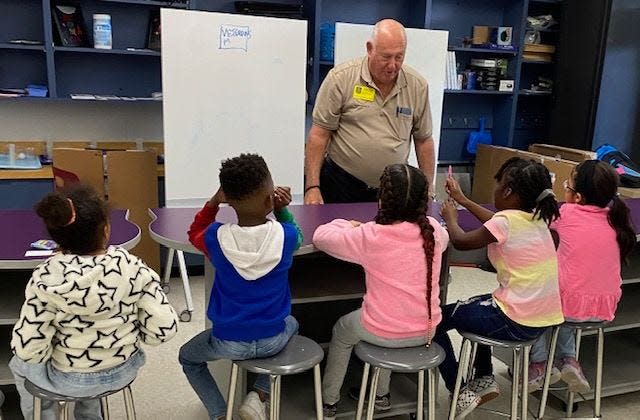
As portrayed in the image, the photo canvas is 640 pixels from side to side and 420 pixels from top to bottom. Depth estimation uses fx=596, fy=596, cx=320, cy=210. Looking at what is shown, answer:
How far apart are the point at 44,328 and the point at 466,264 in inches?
62.0

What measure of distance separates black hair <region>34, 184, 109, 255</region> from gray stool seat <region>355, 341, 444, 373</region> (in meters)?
0.85

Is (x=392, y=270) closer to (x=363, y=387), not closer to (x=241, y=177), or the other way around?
(x=363, y=387)

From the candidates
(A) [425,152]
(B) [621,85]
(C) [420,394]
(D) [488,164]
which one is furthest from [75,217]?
(B) [621,85]

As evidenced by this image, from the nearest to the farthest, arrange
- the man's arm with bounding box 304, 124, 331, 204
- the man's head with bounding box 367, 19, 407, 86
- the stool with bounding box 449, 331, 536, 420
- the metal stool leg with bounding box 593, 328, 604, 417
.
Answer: the stool with bounding box 449, 331, 536, 420, the metal stool leg with bounding box 593, 328, 604, 417, the man's head with bounding box 367, 19, 407, 86, the man's arm with bounding box 304, 124, 331, 204

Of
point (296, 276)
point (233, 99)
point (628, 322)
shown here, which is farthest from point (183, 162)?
point (628, 322)

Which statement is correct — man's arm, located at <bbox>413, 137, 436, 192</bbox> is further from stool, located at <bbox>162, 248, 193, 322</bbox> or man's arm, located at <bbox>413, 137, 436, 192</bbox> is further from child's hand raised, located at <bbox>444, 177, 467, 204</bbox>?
stool, located at <bbox>162, 248, 193, 322</bbox>

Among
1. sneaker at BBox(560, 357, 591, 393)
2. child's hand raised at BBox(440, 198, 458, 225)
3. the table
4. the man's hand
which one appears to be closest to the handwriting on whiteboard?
the man's hand

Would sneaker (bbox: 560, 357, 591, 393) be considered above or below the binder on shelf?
A: below

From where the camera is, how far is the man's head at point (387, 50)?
8.48 feet

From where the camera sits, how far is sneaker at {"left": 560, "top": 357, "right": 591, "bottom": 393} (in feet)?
7.74

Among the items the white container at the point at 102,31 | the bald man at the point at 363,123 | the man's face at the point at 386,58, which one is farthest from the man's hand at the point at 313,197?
the white container at the point at 102,31

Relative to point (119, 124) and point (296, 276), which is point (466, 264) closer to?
point (296, 276)

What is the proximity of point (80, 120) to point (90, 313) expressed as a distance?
3112mm

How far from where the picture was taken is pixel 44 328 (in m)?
1.50
